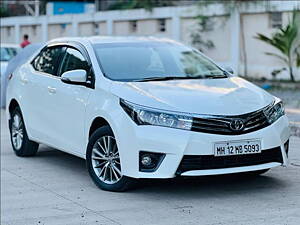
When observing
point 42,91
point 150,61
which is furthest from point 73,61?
point 150,61

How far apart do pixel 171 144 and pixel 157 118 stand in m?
0.30

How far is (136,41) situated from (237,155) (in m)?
2.49

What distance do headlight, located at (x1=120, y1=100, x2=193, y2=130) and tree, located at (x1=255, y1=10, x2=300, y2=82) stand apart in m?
11.1

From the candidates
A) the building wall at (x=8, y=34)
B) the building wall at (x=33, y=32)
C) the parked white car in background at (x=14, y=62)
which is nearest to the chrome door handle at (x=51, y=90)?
the parked white car in background at (x=14, y=62)

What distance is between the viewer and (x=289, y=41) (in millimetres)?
17625

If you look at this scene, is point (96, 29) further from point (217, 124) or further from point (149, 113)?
point (217, 124)

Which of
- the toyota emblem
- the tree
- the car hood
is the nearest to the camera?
the toyota emblem

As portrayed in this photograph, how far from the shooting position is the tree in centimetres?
1756

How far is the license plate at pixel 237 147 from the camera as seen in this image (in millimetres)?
6875

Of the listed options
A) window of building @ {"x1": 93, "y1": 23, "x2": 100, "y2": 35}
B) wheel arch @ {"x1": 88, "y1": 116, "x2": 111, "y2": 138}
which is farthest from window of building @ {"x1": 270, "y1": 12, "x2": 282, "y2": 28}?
wheel arch @ {"x1": 88, "y1": 116, "x2": 111, "y2": 138}

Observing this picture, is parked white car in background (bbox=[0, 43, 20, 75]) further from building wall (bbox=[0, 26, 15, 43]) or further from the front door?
building wall (bbox=[0, 26, 15, 43])

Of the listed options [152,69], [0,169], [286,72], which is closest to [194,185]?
[152,69]

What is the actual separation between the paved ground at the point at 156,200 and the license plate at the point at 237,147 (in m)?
0.46

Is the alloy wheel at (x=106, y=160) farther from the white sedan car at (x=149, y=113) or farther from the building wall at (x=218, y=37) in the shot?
the building wall at (x=218, y=37)
